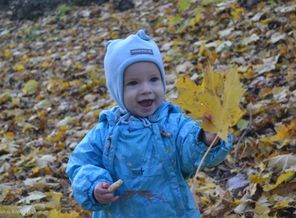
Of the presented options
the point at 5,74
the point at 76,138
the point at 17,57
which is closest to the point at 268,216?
the point at 76,138

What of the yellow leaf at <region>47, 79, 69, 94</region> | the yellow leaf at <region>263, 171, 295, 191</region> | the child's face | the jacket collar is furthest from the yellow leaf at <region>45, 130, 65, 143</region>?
the child's face

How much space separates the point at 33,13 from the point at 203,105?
1058 cm

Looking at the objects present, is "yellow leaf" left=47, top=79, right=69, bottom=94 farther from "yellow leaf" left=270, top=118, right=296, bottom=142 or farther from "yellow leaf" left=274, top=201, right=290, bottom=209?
"yellow leaf" left=274, top=201, right=290, bottom=209

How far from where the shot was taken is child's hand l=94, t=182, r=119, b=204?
1.85 meters

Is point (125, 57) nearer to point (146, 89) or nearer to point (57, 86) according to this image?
point (146, 89)

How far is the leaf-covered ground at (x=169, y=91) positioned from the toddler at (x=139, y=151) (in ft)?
1.85

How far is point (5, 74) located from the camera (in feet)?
27.0

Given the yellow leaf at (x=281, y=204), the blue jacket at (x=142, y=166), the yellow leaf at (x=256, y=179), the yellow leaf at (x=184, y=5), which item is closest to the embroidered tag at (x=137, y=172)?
the blue jacket at (x=142, y=166)

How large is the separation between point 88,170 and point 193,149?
0.40m

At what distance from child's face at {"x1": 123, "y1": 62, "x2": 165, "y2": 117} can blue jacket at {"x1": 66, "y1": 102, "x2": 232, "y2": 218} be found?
1.6 inches

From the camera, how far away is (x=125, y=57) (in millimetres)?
2021

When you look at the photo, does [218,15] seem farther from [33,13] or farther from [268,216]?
[33,13]

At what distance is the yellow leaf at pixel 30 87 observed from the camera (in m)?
7.03

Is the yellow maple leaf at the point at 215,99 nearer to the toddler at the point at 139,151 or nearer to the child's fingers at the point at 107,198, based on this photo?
the toddler at the point at 139,151
